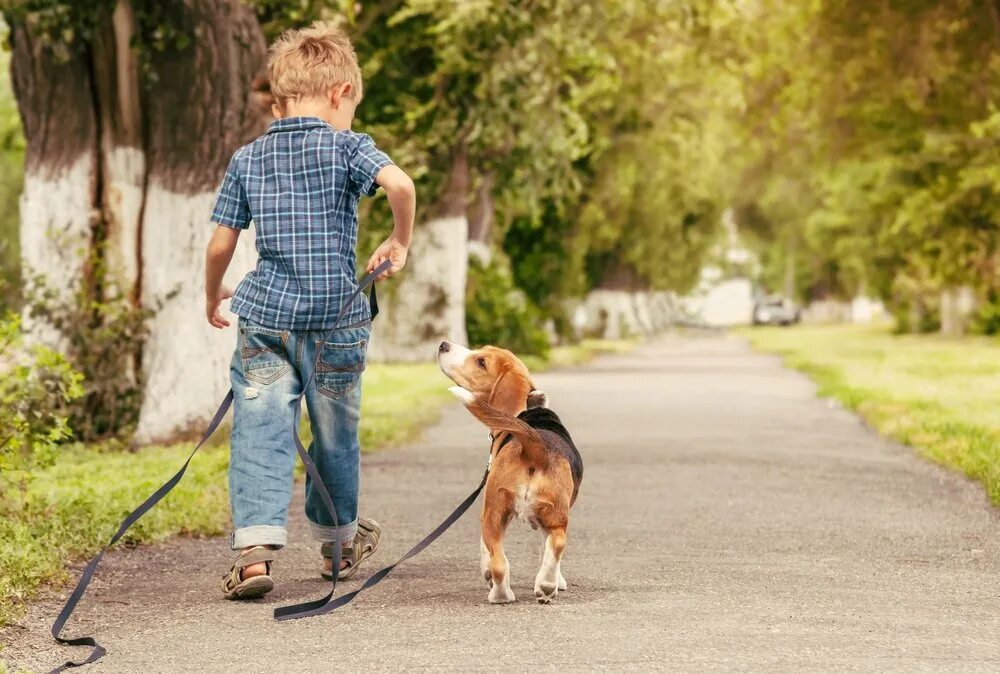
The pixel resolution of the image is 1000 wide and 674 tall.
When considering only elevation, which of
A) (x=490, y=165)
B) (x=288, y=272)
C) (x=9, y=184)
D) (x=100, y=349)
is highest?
(x=9, y=184)

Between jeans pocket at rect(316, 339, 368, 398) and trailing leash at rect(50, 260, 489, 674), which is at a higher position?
jeans pocket at rect(316, 339, 368, 398)

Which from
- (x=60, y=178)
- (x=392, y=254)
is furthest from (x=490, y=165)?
(x=392, y=254)

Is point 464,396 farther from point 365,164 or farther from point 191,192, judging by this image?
point 191,192

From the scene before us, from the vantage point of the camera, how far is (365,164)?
661cm

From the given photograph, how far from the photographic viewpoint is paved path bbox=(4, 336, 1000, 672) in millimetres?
5559

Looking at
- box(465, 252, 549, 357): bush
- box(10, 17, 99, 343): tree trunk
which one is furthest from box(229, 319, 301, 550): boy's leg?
box(465, 252, 549, 357): bush

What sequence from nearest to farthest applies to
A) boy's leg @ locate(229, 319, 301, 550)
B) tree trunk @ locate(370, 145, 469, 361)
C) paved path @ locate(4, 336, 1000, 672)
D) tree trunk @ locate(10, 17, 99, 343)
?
paved path @ locate(4, 336, 1000, 672)
boy's leg @ locate(229, 319, 301, 550)
tree trunk @ locate(10, 17, 99, 343)
tree trunk @ locate(370, 145, 469, 361)

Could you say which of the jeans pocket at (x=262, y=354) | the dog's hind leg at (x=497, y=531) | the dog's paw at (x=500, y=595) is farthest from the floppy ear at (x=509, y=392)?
the jeans pocket at (x=262, y=354)

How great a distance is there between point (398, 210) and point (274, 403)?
36.9 inches

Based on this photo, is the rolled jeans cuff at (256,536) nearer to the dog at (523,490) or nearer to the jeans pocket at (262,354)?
the jeans pocket at (262,354)

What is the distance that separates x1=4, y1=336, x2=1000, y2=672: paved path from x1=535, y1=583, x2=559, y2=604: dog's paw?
0.22 feet

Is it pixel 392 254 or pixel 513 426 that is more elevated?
pixel 392 254

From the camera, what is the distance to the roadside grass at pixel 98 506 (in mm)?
7176

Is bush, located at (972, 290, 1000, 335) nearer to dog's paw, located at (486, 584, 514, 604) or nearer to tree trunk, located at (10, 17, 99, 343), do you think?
tree trunk, located at (10, 17, 99, 343)
